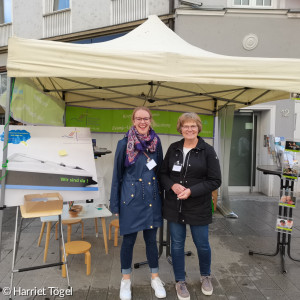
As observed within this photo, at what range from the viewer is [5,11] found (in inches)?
392

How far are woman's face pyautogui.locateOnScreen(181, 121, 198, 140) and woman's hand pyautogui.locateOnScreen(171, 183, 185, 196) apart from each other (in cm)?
43

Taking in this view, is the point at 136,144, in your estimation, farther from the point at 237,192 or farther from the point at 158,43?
the point at 237,192

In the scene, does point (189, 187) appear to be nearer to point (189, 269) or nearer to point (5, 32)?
point (189, 269)

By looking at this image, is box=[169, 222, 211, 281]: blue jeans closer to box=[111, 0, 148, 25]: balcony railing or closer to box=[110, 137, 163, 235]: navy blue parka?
box=[110, 137, 163, 235]: navy blue parka

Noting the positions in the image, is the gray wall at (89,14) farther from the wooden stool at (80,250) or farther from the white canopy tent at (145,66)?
the wooden stool at (80,250)

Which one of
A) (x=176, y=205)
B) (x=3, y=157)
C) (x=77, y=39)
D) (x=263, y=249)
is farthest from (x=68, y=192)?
(x=77, y=39)

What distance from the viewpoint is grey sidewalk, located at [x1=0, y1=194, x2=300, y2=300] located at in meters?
2.58

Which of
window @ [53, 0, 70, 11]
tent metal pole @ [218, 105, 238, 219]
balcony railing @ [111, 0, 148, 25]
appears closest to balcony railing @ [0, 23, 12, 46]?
window @ [53, 0, 70, 11]

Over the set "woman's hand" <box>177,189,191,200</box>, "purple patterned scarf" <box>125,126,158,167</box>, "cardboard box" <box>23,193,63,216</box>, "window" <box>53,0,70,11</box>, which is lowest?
"cardboard box" <box>23,193,63,216</box>

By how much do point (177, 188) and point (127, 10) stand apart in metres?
7.15

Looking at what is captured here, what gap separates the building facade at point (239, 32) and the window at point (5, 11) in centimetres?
310

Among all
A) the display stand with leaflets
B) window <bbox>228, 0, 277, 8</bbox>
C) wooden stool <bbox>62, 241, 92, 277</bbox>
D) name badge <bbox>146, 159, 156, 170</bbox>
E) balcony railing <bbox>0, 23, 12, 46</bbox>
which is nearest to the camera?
name badge <bbox>146, 159, 156, 170</bbox>

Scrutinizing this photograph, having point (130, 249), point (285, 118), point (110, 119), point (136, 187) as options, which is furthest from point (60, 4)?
point (130, 249)

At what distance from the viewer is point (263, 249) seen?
3.62m
